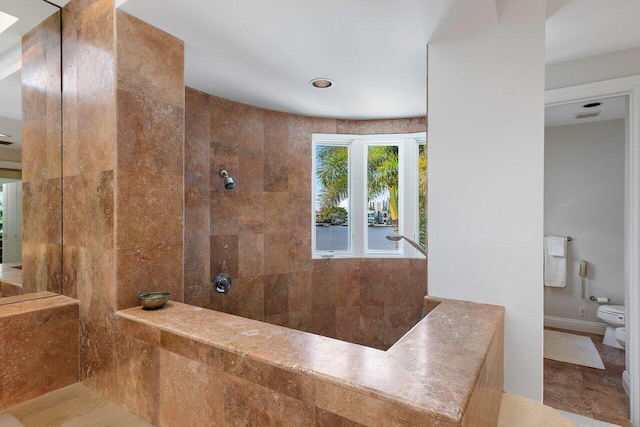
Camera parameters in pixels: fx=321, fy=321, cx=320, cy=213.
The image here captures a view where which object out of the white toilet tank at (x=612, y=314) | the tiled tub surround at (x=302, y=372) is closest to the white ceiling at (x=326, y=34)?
the tiled tub surround at (x=302, y=372)

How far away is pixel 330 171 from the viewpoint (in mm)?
3523

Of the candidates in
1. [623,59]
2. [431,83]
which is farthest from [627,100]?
[431,83]

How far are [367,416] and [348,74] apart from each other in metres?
2.02

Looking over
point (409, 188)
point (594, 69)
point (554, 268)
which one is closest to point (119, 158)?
point (409, 188)

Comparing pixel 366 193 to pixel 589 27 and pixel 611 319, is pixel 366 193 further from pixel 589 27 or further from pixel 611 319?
pixel 611 319

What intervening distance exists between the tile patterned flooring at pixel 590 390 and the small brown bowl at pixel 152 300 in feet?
9.54

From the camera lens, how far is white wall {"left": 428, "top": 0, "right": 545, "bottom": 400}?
149 cm

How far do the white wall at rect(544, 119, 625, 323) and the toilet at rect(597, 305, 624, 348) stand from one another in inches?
15.4

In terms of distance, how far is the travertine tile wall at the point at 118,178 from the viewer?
1.43 metres

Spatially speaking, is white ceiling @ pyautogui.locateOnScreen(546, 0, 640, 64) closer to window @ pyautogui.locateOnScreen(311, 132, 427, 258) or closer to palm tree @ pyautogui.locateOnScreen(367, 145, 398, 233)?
window @ pyautogui.locateOnScreen(311, 132, 427, 258)

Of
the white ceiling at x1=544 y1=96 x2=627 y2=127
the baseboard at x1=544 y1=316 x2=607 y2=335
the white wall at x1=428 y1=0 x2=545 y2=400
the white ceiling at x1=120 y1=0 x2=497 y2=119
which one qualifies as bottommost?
the baseboard at x1=544 y1=316 x2=607 y2=335

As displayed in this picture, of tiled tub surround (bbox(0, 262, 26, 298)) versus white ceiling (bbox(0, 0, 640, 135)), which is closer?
white ceiling (bbox(0, 0, 640, 135))

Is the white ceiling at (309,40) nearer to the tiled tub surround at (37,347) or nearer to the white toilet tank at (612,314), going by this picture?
the tiled tub surround at (37,347)

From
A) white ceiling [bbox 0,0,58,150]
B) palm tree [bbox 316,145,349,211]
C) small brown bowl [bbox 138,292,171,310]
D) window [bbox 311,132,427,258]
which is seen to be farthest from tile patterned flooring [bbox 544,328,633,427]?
white ceiling [bbox 0,0,58,150]
